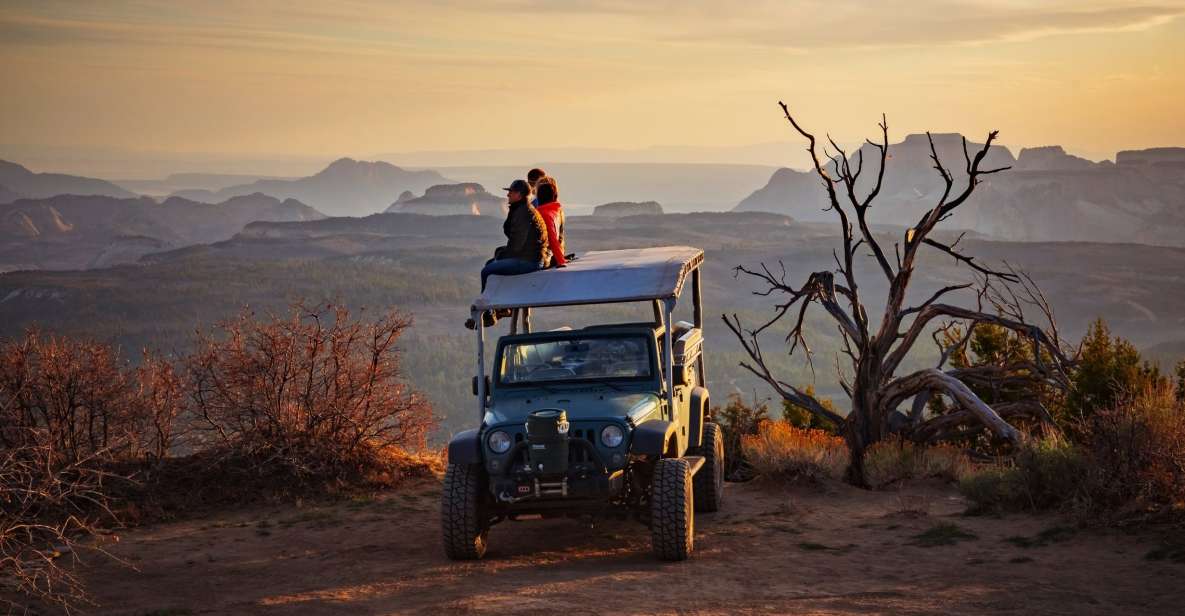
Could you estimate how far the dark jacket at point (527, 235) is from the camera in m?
11.6

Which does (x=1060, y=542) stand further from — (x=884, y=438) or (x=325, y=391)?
(x=325, y=391)

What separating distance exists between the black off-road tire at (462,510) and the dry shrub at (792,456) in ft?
17.4

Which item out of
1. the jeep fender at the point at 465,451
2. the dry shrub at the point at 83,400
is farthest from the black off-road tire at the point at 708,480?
the dry shrub at the point at 83,400

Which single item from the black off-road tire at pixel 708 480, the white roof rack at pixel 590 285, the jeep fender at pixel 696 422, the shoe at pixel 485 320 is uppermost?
the white roof rack at pixel 590 285

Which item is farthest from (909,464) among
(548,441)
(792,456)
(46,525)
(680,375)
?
(46,525)

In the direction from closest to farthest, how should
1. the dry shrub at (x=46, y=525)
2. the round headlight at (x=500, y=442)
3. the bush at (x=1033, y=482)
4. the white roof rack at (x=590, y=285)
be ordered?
the dry shrub at (x=46, y=525), the round headlight at (x=500, y=442), the white roof rack at (x=590, y=285), the bush at (x=1033, y=482)

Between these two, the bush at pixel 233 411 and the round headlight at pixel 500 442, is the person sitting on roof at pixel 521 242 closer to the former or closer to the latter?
the round headlight at pixel 500 442

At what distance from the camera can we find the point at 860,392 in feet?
53.9

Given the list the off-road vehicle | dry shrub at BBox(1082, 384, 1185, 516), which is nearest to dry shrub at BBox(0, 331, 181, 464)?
the off-road vehicle

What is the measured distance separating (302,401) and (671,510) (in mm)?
6263

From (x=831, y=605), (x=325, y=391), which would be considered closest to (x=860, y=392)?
(x=325, y=391)

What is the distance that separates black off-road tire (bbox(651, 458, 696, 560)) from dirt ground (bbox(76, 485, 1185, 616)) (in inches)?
7.5

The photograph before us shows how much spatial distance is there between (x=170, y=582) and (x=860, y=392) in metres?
10.0

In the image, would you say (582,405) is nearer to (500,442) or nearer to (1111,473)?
(500,442)
